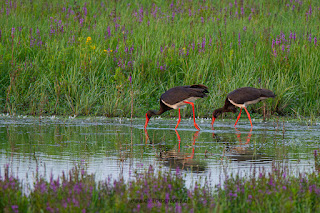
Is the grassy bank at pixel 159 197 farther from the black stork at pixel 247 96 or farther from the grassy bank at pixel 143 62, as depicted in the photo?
the grassy bank at pixel 143 62

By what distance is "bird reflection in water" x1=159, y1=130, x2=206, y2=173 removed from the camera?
7.34 meters

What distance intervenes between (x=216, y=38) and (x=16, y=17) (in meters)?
6.98

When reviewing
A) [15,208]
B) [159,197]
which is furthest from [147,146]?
[15,208]

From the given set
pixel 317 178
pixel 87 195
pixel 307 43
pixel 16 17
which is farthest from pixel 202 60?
pixel 87 195

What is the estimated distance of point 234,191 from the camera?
558 cm

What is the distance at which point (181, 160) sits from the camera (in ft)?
26.0

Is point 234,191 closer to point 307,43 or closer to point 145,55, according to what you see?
A: point 145,55

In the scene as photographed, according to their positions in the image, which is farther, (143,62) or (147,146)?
(143,62)

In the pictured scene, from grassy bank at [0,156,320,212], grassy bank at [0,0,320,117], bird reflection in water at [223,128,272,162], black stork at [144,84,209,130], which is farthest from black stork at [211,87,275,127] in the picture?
grassy bank at [0,156,320,212]

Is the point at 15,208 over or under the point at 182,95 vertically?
under

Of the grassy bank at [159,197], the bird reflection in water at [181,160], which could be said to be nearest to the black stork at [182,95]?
the bird reflection in water at [181,160]

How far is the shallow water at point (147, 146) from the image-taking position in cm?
722

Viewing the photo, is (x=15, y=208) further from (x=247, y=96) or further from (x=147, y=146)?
(x=247, y=96)

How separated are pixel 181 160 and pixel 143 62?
24.4 feet
